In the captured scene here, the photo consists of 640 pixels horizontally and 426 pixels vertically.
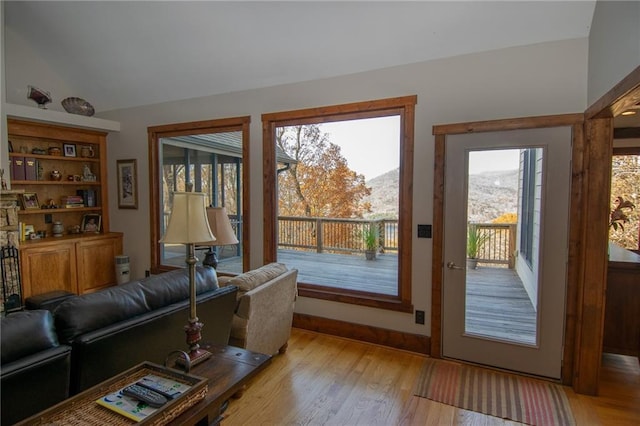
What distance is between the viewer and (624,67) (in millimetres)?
1895

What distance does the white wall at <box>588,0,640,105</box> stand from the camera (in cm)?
179

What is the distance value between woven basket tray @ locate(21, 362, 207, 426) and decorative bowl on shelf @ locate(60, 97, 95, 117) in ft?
15.3

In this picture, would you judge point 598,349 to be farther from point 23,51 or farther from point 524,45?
point 23,51

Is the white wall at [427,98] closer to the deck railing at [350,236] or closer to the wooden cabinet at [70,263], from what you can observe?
the deck railing at [350,236]

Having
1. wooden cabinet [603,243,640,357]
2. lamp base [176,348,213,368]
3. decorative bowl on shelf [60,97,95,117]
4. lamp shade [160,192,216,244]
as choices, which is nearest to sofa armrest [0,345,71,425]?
lamp base [176,348,213,368]

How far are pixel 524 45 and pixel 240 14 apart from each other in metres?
2.52

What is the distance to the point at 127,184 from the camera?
198 inches

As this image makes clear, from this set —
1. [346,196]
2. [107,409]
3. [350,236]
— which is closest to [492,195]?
[346,196]

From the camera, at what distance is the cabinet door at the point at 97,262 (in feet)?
15.4

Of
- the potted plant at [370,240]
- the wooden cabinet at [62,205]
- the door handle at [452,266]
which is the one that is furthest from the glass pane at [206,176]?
the door handle at [452,266]

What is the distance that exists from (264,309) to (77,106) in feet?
13.8

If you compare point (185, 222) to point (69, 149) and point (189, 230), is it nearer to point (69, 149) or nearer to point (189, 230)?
point (189, 230)

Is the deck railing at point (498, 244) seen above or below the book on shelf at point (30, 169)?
below

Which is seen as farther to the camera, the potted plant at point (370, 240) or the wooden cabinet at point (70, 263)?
the wooden cabinet at point (70, 263)
